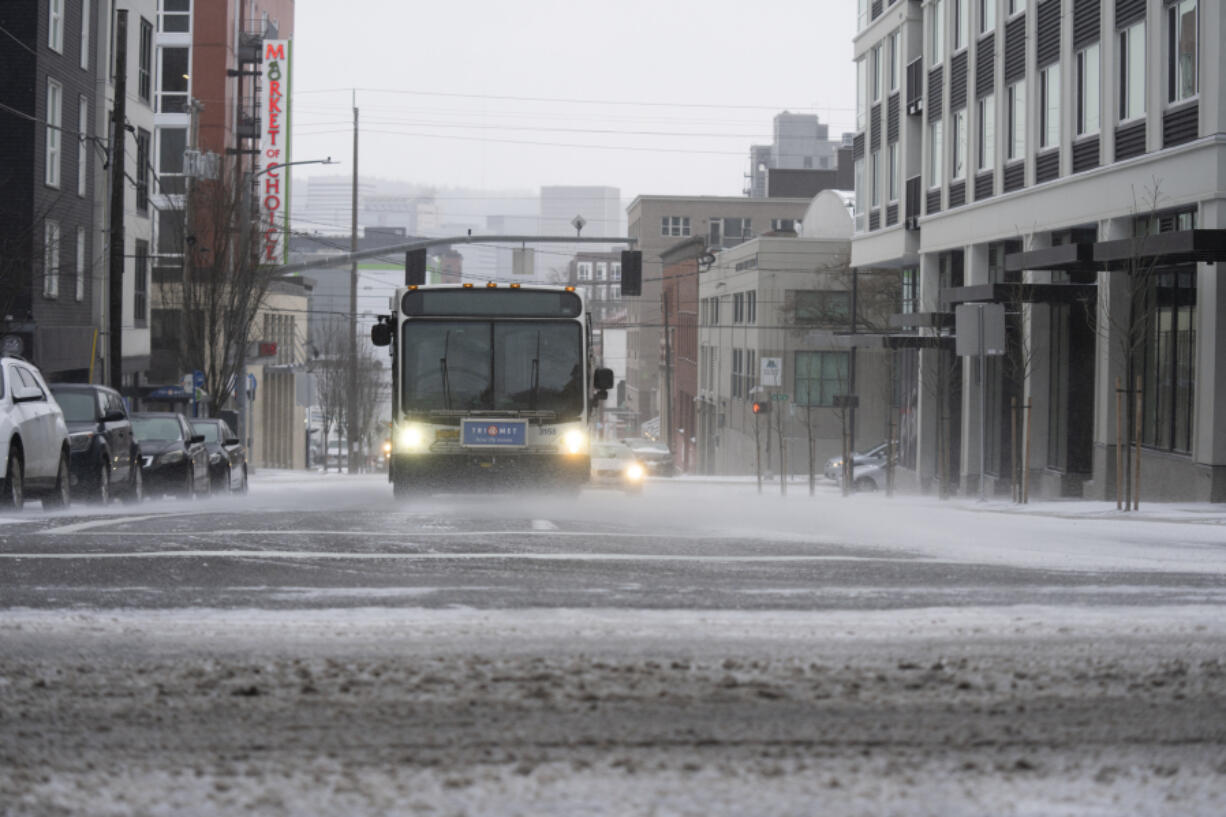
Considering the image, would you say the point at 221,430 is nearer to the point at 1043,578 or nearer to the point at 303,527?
the point at 303,527

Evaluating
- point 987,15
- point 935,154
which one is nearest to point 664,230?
point 935,154

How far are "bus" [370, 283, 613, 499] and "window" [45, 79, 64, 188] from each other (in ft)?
79.4

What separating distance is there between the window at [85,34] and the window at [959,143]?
22.7 meters

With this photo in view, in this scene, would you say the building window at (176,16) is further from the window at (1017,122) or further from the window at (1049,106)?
the window at (1049,106)

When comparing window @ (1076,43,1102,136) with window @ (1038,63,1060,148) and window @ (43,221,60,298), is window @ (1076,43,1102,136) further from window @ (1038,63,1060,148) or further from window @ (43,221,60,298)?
window @ (43,221,60,298)

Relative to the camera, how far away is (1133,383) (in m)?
26.9

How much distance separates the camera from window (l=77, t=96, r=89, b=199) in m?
44.4

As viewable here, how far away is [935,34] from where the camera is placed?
42.1 meters

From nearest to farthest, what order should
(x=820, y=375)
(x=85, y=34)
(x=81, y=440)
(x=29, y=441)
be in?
1. (x=29, y=441)
2. (x=81, y=440)
3. (x=85, y=34)
4. (x=820, y=375)

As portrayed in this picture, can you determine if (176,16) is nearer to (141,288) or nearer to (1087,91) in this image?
(141,288)

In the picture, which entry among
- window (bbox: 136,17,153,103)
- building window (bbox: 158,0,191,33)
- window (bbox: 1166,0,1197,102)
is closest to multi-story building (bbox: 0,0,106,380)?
window (bbox: 136,17,153,103)

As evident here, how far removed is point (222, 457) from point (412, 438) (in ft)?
35.5

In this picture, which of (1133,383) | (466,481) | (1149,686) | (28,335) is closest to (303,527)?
(466,481)

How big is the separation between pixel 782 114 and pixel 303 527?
147 m
